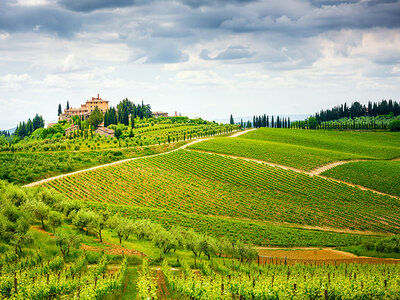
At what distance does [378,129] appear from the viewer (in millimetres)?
187125

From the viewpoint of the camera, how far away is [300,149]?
116 meters

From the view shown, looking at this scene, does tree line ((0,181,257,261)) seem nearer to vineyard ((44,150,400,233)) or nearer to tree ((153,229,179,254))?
tree ((153,229,179,254))

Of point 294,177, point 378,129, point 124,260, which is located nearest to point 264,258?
point 124,260

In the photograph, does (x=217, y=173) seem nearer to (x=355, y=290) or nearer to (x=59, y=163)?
(x=59, y=163)

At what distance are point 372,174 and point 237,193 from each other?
127 ft

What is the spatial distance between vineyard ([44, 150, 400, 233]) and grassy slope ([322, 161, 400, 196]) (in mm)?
5505

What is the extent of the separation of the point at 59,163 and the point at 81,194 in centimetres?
2015

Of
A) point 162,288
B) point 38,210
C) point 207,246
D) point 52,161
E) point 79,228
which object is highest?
Result: point 52,161

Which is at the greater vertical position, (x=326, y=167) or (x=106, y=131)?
(x=106, y=131)

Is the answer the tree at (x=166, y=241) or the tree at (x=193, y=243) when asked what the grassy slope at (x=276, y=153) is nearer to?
the tree at (x=193, y=243)

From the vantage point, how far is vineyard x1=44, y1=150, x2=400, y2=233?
6950cm

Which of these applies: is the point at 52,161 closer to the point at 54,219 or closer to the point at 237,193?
the point at 237,193

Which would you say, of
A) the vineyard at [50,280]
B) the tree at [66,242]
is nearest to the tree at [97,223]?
the tree at [66,242]

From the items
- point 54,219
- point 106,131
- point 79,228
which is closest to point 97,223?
point 79,228
